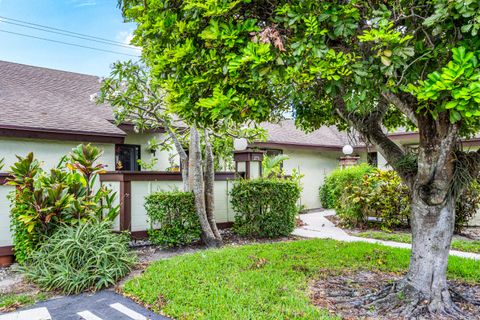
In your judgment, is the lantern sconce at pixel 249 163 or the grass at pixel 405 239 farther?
the lantern sconce at pixel 249 163

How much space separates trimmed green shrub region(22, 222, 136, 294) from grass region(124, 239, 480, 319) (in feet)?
1.55

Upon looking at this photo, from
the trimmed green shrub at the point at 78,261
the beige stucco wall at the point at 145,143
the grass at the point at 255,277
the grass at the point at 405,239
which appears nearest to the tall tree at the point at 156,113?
the grass at the point at 255,277

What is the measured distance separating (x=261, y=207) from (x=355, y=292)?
4.33 meters

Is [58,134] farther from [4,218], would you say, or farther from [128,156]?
[128,156]

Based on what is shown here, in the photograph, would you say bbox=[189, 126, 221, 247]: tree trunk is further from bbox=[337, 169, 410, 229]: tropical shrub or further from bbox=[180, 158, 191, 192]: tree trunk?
bbox=[337, 169, 410, 229]: tropical shrub

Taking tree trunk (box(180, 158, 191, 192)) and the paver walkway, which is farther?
tree trunk (box(180, 158, 191, 192))

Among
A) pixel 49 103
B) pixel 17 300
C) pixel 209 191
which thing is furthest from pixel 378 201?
pixel 49 103

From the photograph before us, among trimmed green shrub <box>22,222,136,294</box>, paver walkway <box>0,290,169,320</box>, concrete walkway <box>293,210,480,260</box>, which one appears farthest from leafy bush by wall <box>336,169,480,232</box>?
paver walkway <box>0,290,169,320</box>

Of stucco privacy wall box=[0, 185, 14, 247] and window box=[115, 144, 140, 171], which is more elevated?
window box=[115, 144, 140, 171]

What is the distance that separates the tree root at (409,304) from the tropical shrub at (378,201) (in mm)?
5743

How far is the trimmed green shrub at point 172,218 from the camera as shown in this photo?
757 cm

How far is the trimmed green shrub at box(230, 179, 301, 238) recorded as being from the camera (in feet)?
28.8

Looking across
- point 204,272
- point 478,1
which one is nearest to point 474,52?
point 478,1

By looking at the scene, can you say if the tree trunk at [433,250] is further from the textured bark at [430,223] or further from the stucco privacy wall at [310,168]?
the stucco privacy wall at [310,168]
